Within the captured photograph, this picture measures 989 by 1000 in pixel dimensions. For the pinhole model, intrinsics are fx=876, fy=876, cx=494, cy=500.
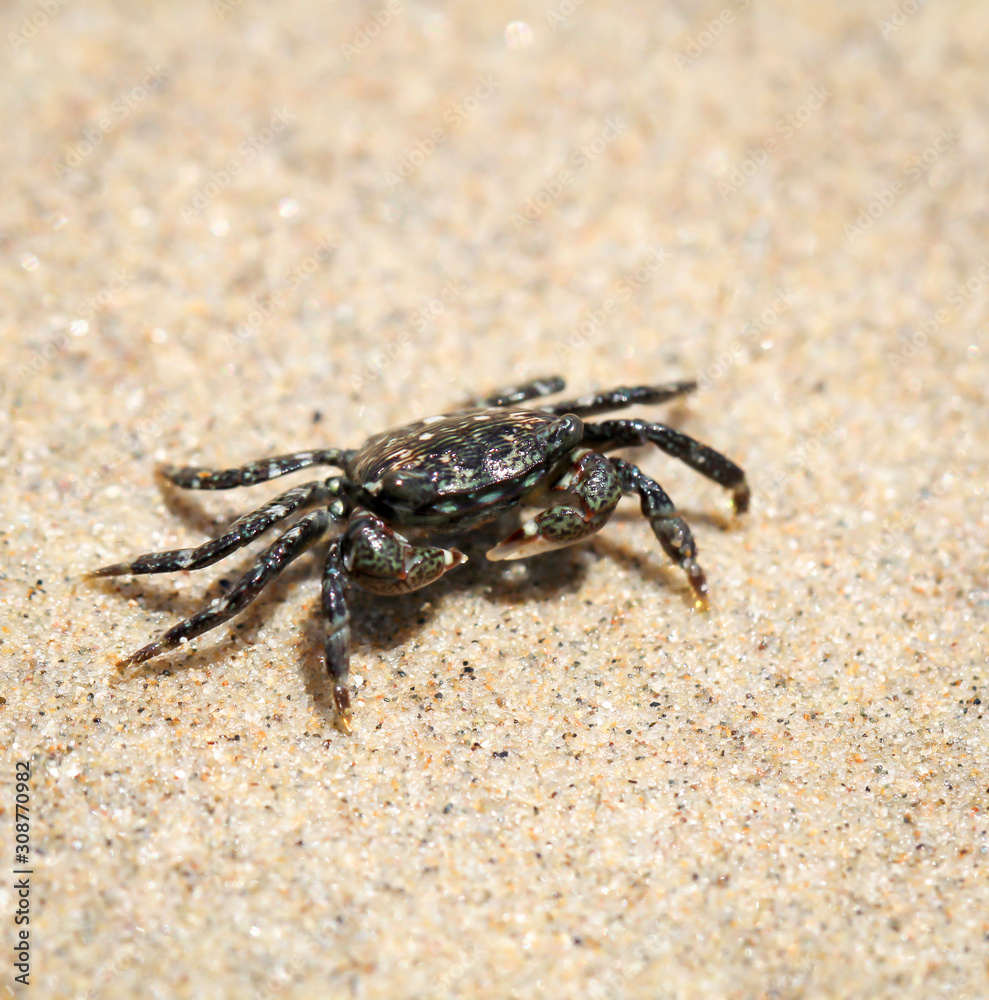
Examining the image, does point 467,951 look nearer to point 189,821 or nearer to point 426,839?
point 426,839

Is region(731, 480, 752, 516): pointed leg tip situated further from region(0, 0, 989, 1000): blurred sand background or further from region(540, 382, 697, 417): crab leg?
region(540, 382, 697, 417): crab leg

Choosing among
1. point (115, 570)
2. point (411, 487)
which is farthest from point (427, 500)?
point (115, 570)

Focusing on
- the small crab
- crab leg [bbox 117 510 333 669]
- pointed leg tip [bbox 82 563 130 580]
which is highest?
the small crab

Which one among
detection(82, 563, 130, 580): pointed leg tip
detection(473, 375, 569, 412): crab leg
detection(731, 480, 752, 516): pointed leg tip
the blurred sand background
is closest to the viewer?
the blurred sand background

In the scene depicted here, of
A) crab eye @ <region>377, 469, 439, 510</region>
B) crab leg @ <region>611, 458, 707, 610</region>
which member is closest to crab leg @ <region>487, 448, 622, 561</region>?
crab leg @ <region>611, 458, 707, 610</region>

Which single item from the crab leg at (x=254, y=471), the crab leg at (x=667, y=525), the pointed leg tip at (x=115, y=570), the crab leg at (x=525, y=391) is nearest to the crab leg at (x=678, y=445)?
the crab leg at (x=667, y=525)

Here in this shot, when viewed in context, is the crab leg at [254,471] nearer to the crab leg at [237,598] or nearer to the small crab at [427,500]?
the small crab at [427,500]
